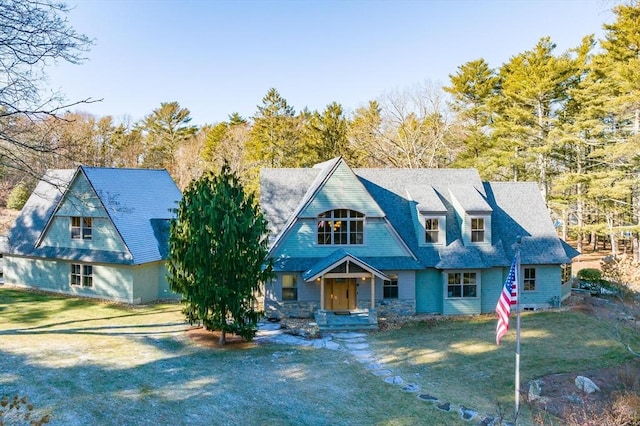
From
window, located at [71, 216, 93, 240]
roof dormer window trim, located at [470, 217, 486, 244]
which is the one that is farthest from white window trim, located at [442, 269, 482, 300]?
window, located at [71, 216, 93, 240]

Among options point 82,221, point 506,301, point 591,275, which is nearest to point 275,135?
point 82,221

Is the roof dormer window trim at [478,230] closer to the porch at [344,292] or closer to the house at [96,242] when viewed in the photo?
the porch at [344,292]

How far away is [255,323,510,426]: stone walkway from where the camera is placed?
11.0 meters

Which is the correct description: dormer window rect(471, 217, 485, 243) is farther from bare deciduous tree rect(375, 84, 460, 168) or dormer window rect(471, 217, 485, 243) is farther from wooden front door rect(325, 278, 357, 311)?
bare deciduous tree rect(375, 84, 460, 168)

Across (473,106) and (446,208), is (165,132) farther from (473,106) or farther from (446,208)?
(446,208)

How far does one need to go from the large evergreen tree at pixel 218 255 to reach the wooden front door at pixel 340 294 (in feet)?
15.6

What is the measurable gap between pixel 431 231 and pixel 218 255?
10.9 meters

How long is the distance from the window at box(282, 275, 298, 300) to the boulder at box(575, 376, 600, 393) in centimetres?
1141

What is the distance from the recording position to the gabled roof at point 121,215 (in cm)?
2195

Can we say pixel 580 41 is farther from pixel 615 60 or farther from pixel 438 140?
pixel 438 140

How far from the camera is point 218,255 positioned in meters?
15.2

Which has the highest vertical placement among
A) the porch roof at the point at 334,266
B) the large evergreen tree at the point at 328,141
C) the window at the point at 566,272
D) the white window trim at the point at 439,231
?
the large evergreen tree at the point at 328,141

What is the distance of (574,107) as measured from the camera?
34.4m

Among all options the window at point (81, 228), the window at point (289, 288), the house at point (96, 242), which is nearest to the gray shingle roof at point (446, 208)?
the window at point (289, 288)
